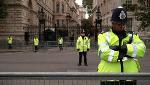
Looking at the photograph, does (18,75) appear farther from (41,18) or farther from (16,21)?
(41,18)

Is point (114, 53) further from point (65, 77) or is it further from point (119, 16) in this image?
point (65, 77)

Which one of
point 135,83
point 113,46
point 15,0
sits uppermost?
point 15,0

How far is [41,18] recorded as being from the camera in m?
59.7

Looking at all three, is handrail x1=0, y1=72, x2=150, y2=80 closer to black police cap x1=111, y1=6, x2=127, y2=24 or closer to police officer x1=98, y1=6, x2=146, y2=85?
police officer x1=98, y1=6, x2=146, y2=85

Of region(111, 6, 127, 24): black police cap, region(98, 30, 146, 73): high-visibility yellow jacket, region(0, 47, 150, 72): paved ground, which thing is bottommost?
region(0, 47, 150, 72): paved ground

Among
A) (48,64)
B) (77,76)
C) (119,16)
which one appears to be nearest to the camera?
(77,76)

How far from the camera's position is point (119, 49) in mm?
5848

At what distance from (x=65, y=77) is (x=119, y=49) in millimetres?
789

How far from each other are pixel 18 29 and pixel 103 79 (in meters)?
50.8

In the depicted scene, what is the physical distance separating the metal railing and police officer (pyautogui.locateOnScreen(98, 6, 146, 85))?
110mm

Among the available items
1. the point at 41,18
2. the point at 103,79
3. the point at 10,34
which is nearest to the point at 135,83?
the point at 103,79

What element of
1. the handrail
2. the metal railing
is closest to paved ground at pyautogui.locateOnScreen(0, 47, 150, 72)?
the metal railing

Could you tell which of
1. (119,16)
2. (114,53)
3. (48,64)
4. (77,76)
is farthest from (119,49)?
(48,64)

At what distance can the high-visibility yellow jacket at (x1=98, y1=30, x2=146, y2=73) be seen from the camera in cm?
582
